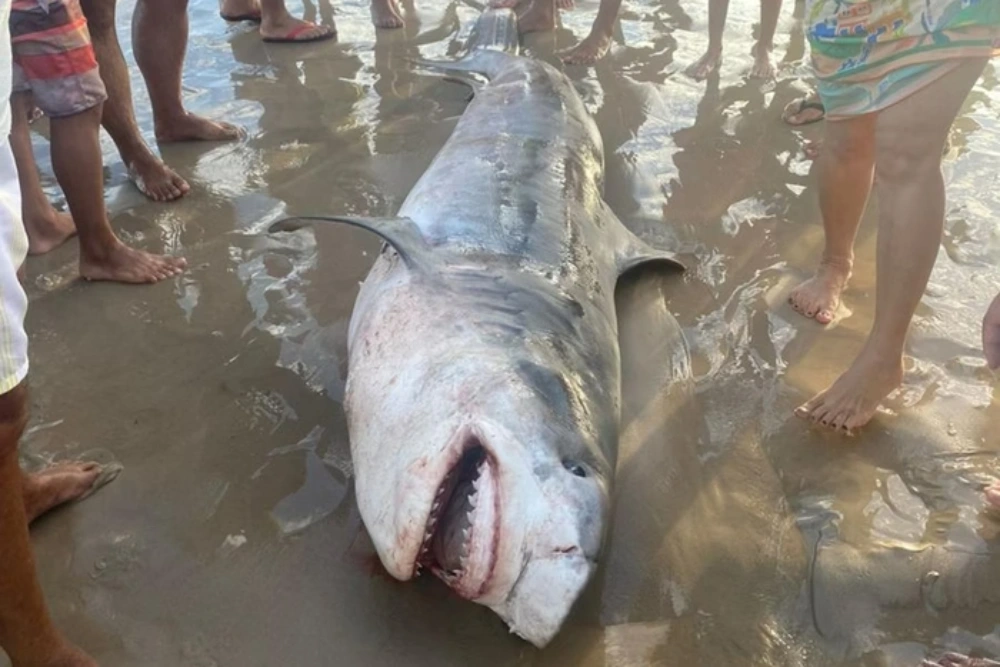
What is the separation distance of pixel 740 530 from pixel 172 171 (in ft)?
9.75

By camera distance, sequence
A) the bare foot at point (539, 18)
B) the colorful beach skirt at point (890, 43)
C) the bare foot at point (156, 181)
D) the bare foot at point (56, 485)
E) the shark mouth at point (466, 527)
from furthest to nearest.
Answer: the bare foot at point (539, 18) < the bare foot at point (156, 181) < the colorful beach skirt at point (890, 43) < the bare foot at point (56, 485) < the shark mouth at point (466, 527)

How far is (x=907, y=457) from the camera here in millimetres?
2623

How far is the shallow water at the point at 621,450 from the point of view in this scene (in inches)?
81.8

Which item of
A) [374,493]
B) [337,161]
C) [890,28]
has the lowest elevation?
[337,161]

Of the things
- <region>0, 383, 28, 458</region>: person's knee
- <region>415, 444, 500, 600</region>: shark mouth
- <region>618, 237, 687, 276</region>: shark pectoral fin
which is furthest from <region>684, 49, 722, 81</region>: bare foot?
<region>0, 383, 28, 458</region>: person's knee

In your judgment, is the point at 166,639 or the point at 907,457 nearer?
the point at 166,639

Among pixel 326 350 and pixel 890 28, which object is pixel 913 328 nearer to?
pixel 890 28

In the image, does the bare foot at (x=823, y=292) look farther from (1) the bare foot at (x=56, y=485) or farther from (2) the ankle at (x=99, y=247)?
(2) the ankle at (x=99, y=247)

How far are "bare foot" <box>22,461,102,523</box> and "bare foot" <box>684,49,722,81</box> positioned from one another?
423 centimetres

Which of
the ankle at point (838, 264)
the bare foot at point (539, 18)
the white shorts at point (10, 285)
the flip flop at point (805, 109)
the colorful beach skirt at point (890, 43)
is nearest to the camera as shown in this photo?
the white shorts at point (10, 285)

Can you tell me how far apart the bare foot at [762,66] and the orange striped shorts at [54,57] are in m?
3.90

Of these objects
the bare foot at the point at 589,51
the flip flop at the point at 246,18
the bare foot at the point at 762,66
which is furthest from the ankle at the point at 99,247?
the bare foot at the point at 762,66

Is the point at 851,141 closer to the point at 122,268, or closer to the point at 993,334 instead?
the point at 993,334

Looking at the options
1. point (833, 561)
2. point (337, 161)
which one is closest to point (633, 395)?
point (833, 561)
